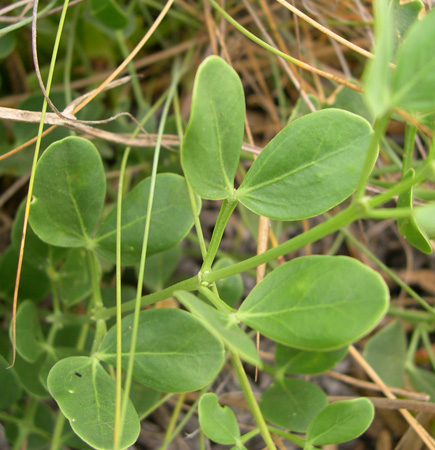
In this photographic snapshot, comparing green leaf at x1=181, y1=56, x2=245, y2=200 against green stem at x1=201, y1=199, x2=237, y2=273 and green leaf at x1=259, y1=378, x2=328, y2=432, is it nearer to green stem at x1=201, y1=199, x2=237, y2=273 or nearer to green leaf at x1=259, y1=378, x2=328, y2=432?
green stem at x1=201, y1=199, x2=237, y2=273

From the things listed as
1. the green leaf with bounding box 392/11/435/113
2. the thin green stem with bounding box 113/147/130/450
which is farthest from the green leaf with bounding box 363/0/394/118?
the thin green stem with bounding box 113/147/130/450

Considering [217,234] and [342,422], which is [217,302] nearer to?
[217,234]

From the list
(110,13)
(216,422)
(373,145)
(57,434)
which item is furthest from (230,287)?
(110,13)

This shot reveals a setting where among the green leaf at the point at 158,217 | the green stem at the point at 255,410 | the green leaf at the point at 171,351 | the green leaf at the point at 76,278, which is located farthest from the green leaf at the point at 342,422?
the green leaf at the point at 76,278

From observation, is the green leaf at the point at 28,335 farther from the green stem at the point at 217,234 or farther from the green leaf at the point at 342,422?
the green leaf at the point at 342,422

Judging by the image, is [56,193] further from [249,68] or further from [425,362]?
[425,362]

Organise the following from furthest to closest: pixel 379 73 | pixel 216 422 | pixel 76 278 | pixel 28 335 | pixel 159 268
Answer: pixel 159 268
pixel 76 278
pixel 28 335
pixel 216 422
pixel 379 73
